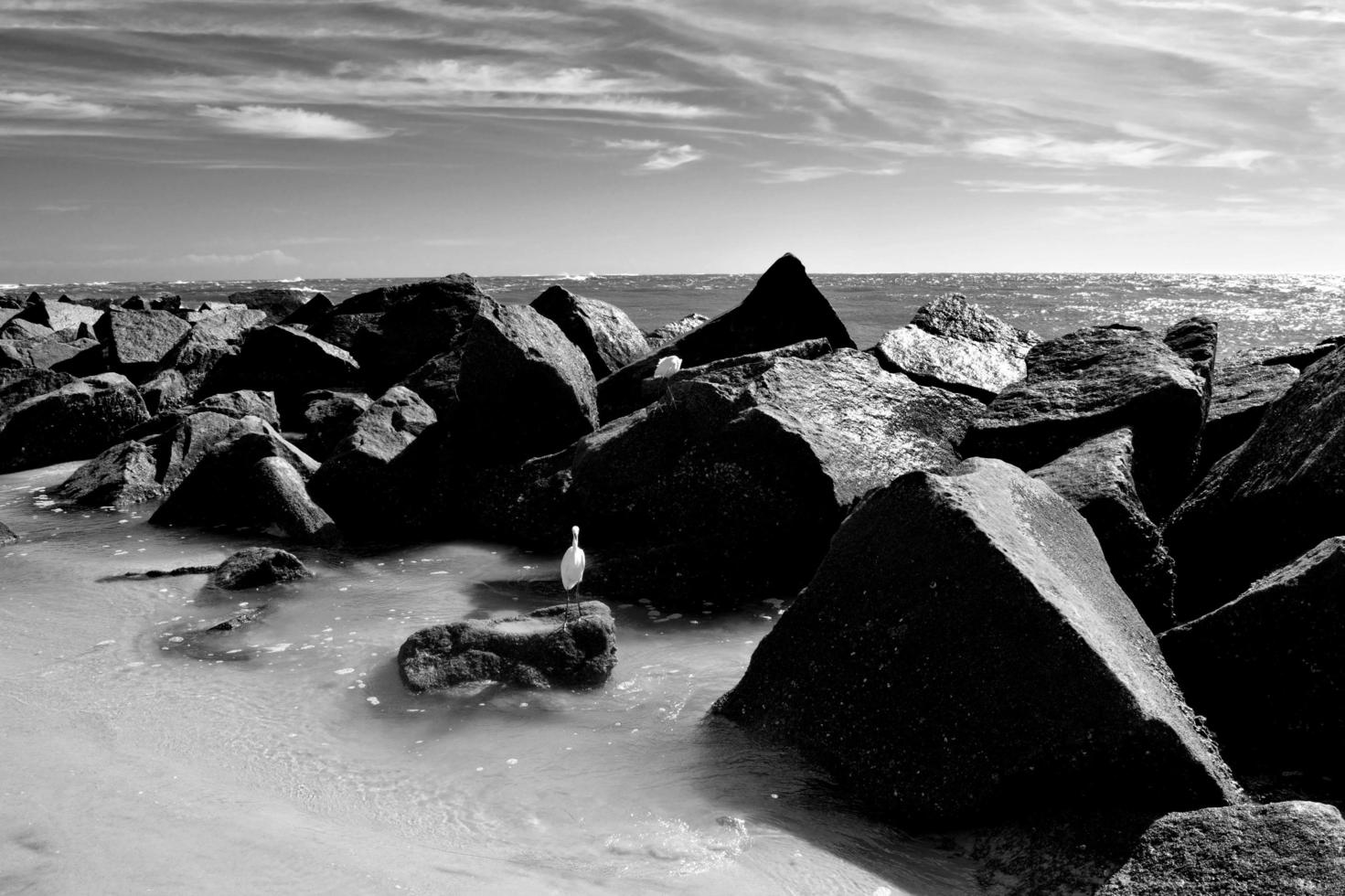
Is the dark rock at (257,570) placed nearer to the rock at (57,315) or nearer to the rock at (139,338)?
the rock at (139,338)

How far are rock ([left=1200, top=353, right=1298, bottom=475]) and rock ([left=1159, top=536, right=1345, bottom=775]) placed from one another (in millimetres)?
3306

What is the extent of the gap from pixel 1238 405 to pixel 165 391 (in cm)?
1250

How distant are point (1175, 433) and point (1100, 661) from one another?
388cm

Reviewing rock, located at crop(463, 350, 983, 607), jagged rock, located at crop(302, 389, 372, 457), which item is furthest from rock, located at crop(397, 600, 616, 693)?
jagged rock, located at crop(302, 389, 372, 457)

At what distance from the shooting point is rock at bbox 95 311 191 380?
51.4 feet

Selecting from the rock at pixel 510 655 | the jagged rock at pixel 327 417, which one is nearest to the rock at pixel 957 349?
the rock at pixel 510 655

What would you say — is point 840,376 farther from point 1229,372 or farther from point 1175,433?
point 1229,372

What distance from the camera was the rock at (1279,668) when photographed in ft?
13.7

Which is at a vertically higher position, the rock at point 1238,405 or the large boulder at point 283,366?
the rock at point 1238,405

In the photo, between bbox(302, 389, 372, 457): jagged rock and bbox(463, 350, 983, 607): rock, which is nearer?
bbox(463, 350, 983, 607): rock

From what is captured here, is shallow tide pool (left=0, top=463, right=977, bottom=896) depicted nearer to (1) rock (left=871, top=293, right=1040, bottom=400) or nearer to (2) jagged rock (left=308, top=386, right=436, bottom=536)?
(2) jagged rock (left=308, top=386, right=436, bottom=536)

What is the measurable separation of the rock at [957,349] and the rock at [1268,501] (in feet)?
9.39

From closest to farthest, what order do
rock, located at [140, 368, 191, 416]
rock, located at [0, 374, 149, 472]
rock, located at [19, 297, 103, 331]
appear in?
rock, located at [0, 374, 149, 472] → rock, located at [140, 368, 191, 416] → rock, located at [19, 297, 103, 331]

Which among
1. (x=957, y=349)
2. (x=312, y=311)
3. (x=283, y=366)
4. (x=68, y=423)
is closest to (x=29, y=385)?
(x=68, y=423)
